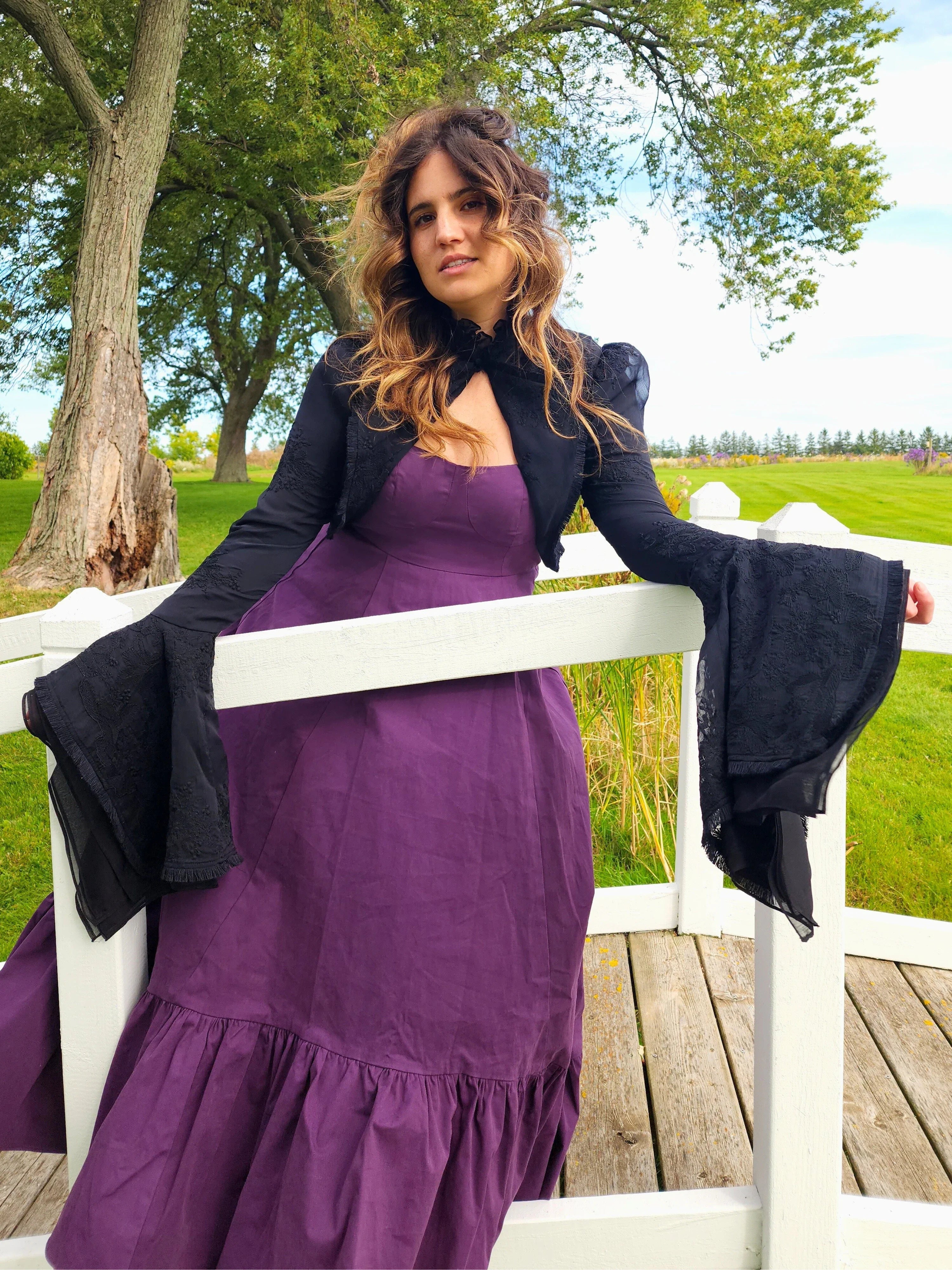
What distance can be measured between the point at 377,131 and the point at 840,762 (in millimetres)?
9652

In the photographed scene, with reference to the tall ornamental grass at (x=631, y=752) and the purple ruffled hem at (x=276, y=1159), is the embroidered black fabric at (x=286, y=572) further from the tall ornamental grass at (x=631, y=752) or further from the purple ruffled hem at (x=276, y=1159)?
A: the tall ornamental grass at (x=631, y=752)

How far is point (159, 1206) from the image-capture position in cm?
135

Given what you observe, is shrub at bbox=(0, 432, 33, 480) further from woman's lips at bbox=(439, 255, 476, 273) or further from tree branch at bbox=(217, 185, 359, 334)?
woman's lips at bbox=(439, 255, 476, 273)

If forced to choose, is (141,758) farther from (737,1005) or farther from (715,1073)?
(737,1005)

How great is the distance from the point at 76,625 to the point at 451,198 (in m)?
0.97

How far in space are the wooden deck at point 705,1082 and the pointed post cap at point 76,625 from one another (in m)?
1.12

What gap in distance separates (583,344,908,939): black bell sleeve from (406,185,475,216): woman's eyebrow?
835 mm

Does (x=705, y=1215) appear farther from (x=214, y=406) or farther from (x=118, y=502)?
(x=214, y=406)

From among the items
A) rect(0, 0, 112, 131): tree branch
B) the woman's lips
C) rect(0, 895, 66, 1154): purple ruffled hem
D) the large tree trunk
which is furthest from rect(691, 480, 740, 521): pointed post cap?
the large tree trunk

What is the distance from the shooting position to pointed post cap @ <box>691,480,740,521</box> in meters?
2.32

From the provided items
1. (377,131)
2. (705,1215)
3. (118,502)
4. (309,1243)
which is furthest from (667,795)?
(377,131)

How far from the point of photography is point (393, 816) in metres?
1.45

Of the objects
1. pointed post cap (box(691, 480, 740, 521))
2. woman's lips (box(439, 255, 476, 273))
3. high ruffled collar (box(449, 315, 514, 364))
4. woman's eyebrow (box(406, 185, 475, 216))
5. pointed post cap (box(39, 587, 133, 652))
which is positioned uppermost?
woman's eyebrow (box(406, 185, 475, 216))

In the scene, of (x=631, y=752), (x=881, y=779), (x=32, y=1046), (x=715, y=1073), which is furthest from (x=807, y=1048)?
(x=881, y=779)
